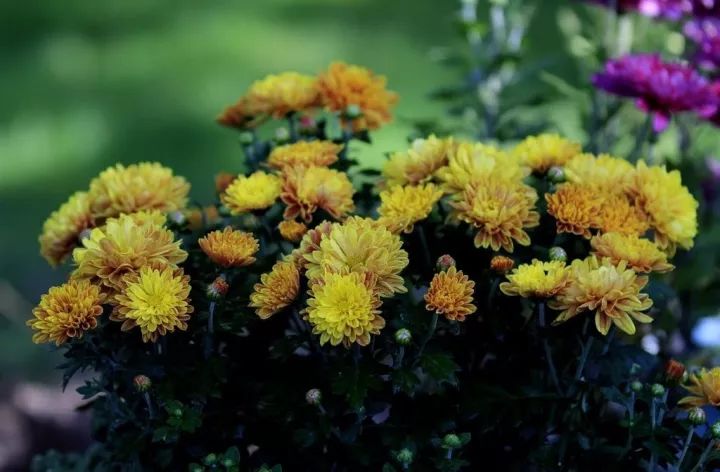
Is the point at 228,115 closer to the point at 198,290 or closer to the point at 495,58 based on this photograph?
the point at 198,290

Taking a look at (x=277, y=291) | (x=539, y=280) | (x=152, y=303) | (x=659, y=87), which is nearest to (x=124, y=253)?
(x=152, y=303)

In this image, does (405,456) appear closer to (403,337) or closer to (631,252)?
(403,337)

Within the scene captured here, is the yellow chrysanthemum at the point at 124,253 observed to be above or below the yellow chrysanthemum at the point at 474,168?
below

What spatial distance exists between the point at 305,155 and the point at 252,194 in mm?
135

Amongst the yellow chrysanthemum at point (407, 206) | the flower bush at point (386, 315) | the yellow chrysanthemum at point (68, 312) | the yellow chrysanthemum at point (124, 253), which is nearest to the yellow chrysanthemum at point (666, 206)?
the flower bush at point (386, 315)

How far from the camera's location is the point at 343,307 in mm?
1466

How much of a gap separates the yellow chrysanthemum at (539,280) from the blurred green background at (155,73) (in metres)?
2.27

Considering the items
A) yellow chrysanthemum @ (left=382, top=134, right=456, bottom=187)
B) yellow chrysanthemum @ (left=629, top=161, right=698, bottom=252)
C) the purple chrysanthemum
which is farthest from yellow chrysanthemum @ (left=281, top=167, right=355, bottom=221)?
the purple chrysanthemum

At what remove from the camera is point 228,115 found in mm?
2045

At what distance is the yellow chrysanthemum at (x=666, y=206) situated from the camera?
67.8 inches

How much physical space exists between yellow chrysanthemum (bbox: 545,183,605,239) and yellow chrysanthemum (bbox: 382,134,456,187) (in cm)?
19

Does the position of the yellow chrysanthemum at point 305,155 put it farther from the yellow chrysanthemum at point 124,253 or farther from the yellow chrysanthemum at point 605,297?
the yellow chrysanthemum at point 605,297

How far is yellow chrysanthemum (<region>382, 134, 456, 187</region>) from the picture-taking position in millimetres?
1785

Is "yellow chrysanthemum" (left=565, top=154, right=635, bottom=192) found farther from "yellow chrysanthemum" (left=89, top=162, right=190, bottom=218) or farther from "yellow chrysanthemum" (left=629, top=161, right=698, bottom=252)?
"yellow chrysanthemum" (left=89, top=162, right=190, bottom=218)
